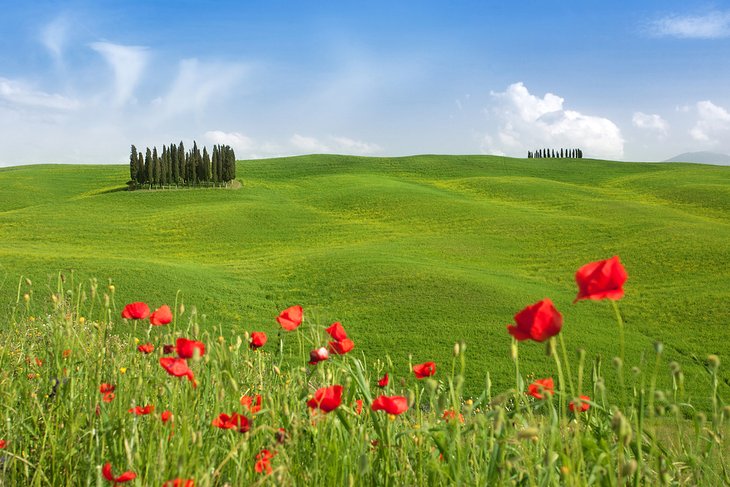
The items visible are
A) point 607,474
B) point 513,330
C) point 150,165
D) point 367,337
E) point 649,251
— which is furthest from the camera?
point 150,165

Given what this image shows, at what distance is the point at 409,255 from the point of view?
98.6ft

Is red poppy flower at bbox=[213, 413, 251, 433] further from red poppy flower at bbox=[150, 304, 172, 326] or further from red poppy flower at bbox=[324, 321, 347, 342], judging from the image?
red poppy flower at bbox=[150, 304, 172, 326]

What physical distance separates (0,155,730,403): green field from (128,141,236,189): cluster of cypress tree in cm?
264

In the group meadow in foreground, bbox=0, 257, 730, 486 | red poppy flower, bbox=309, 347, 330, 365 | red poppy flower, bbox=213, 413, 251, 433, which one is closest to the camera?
meadow in foreground, bbox=0, 257, 730, 486

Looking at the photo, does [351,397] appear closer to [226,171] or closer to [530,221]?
[530,221]

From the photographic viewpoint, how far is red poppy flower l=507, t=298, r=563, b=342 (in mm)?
2260

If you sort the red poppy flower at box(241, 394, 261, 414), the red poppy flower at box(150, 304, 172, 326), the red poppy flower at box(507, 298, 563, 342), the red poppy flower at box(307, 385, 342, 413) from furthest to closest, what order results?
the red poppy flower at box(150, 304, 172, 326) < the red poppy flower at box(241, 394, 261, 414) < the red poppy flower at box(307, 385, 342, 413) < the red poppy flower at box(507, 298, 563, 342)

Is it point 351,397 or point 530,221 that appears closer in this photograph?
point 351,397

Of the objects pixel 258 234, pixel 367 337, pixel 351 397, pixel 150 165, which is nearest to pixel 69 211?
pixel 150 165

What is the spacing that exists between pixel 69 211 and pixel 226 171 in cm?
Answer: 1603

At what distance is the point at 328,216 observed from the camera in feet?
146

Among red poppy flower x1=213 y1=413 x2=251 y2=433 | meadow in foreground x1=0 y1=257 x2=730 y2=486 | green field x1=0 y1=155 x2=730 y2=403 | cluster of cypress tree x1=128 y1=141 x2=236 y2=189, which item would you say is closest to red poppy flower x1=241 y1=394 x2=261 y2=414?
meadow in foreground x1=0 y1=257 x2=730 y2=486

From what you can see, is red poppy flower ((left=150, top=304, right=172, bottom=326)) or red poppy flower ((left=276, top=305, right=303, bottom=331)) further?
red poppy flower ((left=150, top=304, right=172, bottom=326))

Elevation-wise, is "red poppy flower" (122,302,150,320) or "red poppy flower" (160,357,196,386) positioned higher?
"red poppy flower" (122,302,150,320)
